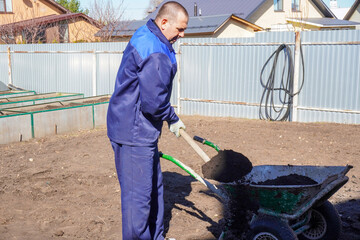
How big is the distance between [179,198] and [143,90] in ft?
8.11

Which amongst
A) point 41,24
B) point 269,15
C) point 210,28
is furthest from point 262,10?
point 41,24

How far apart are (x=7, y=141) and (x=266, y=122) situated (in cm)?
624

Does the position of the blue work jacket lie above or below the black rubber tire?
above

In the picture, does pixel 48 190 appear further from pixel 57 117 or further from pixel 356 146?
pixel 356 146

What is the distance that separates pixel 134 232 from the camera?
3688 mm

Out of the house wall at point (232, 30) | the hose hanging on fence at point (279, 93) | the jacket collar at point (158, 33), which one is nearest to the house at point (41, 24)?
the house wall at point (232, 30)

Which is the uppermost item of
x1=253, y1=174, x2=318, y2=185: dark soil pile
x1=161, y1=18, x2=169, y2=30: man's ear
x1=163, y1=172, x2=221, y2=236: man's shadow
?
x1=161, y1=18, x2=169, y2=30: man's ear

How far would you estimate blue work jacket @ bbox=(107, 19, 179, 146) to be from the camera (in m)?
3.39

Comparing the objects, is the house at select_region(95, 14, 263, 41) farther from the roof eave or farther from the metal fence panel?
the roof eave

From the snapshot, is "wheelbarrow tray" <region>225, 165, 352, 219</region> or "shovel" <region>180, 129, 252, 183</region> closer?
"wheelbarrow tray" <region>225, 165, 352, 219</region>

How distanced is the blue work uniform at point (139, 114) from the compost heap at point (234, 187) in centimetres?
60

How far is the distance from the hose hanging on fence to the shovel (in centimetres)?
728

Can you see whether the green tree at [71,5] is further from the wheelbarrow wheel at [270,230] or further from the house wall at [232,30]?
the wheelbarrow wheel at [270,230]

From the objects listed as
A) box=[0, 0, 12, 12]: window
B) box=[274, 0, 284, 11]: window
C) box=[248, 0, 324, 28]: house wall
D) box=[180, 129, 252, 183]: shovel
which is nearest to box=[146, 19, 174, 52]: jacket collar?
box=[180, 129, 252, 183]: shovel
